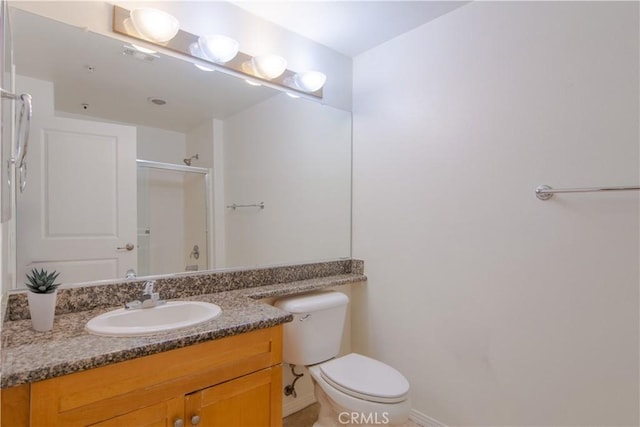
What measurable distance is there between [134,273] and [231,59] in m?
1.12

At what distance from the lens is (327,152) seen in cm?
222

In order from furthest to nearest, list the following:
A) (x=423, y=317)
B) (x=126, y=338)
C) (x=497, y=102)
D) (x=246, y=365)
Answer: (x=423, y=317) < (x=497, y=102) < (x=246, y=365) < (x=126, y=338)

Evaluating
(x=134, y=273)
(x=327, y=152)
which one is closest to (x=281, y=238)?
(x=327, y=152)

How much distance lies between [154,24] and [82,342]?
1.23 m

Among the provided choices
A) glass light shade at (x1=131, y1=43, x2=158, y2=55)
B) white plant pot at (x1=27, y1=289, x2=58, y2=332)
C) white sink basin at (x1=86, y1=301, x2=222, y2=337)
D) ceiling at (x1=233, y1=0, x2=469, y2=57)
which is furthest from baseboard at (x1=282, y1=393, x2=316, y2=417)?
ceiling at (x1=233, y1=0, x2=469, y2=57)

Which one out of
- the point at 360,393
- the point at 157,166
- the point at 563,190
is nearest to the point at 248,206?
the point at 157,166

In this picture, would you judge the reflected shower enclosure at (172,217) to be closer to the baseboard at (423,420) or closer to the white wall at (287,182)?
the white wall at (287,182)

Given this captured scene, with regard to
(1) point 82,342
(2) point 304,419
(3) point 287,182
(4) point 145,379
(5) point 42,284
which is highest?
(3) point 287,182

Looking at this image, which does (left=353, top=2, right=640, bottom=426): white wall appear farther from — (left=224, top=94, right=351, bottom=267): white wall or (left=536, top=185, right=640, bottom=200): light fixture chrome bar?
(left=224, top=94, right=351, bottom=267): white wall

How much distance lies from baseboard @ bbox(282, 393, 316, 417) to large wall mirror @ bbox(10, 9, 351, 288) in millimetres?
811

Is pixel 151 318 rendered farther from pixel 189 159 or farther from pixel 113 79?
pixel 113 79

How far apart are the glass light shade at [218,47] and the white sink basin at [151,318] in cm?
114

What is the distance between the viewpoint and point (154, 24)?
1.38 m

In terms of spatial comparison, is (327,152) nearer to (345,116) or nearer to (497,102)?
(345,116)
